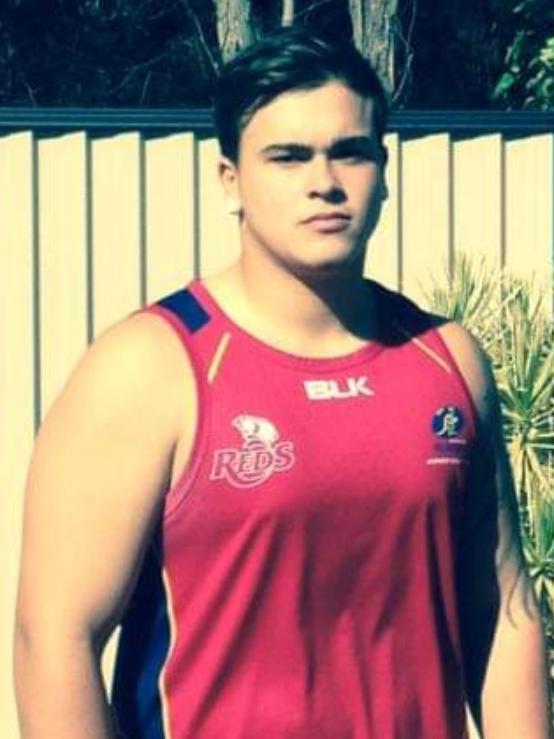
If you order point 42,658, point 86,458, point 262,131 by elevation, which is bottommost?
point 42,658

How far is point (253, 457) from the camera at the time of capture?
10.7 feet

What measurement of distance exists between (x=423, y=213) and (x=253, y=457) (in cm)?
550

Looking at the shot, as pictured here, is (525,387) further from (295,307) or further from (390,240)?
(295,307)

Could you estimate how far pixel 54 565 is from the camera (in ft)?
10.8

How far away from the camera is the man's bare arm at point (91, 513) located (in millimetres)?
3275

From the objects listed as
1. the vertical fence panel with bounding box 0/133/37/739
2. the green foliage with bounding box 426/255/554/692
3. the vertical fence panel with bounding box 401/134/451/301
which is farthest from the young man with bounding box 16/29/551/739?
the vertical fence panel with bounding box 401/134/451/301

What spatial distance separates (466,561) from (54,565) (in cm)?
63

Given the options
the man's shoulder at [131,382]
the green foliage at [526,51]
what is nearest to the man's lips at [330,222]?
the man's shoulder at [131,382]

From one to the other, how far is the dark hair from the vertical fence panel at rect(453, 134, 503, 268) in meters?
5.23

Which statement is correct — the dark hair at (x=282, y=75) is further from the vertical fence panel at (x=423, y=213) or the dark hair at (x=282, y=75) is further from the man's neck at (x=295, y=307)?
the vertical fence panel at (x=423, y=213)

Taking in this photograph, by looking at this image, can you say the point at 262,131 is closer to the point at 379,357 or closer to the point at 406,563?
the point at 379,357

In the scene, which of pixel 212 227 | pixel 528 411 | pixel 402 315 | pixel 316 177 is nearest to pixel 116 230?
pixel 212 227

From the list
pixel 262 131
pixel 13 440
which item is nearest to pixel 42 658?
pixel 262 131

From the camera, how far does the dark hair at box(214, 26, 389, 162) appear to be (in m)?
3.38
